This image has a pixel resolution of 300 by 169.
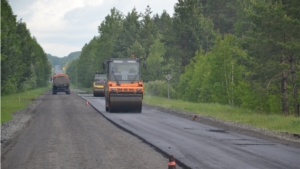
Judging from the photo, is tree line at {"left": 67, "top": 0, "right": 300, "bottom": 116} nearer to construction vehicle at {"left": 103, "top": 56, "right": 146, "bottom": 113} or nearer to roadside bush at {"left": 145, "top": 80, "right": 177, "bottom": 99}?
roadside bush at {"left": 145, "top": 80, "right": 177, "bottom": 99}

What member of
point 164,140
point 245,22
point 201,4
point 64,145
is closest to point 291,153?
point 164,140

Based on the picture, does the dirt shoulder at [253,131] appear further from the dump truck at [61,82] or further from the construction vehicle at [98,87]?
the dump truck at [61,82]

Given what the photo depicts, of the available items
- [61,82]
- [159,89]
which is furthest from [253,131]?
[61,82]

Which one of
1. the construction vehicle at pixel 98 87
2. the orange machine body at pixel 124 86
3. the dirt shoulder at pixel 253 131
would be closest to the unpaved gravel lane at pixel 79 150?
the dirt shoulder at pixel 253 131

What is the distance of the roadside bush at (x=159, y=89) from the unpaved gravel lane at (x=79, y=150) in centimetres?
3932

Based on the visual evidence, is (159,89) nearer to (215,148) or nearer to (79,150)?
(215,148)

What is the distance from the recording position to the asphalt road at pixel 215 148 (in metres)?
11.4

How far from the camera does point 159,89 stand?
6059cm

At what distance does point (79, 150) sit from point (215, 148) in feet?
13.2

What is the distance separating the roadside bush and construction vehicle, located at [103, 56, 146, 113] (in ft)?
95.0

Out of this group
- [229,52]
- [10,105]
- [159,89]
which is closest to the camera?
[10,105]

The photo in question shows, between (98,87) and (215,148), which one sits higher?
(98,87)

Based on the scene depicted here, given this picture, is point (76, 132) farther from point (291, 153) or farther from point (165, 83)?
point (165, 83)

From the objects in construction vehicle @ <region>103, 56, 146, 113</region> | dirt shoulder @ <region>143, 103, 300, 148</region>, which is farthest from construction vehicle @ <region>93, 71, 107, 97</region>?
dirt shoulder @ <region>143, 103, 300, 148</region>
